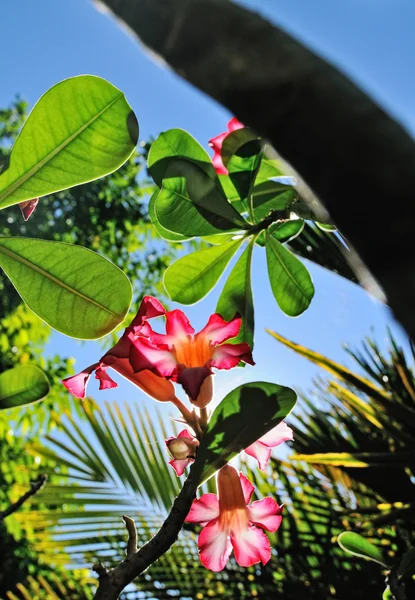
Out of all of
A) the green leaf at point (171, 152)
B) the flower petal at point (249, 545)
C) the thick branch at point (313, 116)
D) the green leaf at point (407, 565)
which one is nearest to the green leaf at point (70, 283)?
the green leaf at point (171, 152)

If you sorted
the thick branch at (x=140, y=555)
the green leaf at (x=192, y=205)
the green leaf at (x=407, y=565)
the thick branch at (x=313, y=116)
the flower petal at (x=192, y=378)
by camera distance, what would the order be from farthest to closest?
the green leaf at (x=407, y=565), the green leaf at (x=192, y=205), the flower petal at (x=192, y=378), the thick branch at (x=140, y=555), the thick branch at (x=313, y=116)

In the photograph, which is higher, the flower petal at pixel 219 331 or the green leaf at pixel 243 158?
the green leaf at pixel 243 158

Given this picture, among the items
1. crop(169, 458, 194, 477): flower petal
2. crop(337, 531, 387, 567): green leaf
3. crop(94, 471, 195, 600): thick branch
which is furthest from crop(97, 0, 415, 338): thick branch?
crop(337, 531, 387, 567): green leaf

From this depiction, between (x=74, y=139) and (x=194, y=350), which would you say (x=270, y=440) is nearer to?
(x=194, y=350)

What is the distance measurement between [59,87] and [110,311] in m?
0.20

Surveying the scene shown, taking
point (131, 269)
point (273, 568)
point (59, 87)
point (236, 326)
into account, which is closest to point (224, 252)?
point (236, 326)

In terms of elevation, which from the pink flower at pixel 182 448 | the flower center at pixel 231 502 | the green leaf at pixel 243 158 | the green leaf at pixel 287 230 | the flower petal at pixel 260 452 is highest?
the green leaf at pixel 243 158

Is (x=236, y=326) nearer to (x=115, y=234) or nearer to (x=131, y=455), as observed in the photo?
(x=131, y=455)

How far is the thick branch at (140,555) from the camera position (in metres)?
0.36

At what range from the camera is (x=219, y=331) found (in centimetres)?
56

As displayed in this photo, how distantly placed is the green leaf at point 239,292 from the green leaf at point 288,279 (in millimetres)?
36

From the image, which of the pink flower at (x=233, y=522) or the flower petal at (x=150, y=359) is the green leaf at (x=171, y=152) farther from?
the pink flower at (x=233, y=522)

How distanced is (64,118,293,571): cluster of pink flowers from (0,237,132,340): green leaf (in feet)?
0.10

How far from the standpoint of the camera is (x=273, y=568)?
1950 millimetres
